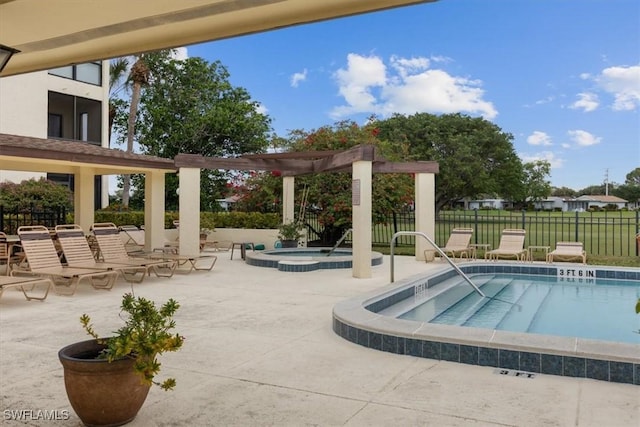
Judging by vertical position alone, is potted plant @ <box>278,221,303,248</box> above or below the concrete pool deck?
above

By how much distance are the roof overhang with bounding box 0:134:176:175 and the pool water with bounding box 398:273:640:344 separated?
28.8 ft

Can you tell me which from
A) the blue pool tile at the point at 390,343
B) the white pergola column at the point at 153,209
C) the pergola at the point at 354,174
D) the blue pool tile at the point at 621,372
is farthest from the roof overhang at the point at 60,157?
the blue pool tile at the point at 621,372

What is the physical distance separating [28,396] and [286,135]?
18.5 metres

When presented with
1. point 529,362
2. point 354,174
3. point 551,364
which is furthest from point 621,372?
point 354,174

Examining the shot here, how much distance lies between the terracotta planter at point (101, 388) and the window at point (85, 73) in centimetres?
2413

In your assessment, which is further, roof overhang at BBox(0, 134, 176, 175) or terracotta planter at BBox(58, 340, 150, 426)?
roof overhang at BBox(0, 134, 176, 175)

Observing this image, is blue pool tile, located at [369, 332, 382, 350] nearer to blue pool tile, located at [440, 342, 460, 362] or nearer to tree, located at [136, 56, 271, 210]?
blue pool tile, located at [440, 342, 460, 362]

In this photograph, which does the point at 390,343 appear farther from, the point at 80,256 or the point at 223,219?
the point at 223,219

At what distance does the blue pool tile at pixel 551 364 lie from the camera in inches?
196

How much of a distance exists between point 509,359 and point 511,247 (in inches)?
423

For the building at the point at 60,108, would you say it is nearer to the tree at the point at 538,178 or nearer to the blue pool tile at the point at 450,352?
the blue pool tile at the point at 450,352

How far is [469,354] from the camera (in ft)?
17.6

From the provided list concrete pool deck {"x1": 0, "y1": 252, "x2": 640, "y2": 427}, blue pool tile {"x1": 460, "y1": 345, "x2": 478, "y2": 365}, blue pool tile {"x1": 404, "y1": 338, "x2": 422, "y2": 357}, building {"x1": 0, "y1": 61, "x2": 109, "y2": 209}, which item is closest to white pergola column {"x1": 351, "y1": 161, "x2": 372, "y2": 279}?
concrete pool deck {"x1": 0, "y1": 252, "x2": 640, "y2": 427}

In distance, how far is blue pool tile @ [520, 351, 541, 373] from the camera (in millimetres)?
5078
